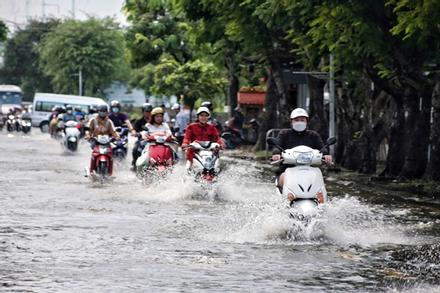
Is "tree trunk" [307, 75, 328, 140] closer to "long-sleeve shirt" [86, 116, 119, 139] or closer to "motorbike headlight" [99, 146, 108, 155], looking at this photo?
"long-sleeve shirt" [86, 116, 119, 139]

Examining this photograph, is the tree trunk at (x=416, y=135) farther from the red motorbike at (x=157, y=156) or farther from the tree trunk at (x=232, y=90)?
the tree trunk at (x=232, y=90)

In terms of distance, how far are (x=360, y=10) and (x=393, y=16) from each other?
969 mm

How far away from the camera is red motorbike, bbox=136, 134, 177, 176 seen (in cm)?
2195

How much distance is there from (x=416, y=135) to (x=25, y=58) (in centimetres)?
10426

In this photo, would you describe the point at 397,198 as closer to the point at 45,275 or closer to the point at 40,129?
the point at 45,275

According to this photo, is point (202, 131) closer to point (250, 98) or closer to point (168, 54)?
point (250, 98)

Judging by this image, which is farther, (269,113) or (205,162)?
(269,113)

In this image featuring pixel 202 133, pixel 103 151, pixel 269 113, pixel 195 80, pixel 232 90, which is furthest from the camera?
pixel 195 80

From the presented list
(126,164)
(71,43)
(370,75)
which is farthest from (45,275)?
(71,43)

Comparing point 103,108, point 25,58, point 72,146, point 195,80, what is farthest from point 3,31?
point 25,58

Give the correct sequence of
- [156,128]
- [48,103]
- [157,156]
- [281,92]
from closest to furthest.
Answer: [157,156], [156,128], [281,92], [48,103]

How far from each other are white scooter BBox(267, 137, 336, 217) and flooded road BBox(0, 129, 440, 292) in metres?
0.15

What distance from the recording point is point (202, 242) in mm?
13656

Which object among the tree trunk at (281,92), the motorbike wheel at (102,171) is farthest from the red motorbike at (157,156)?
the tree trunk at (281,92)
